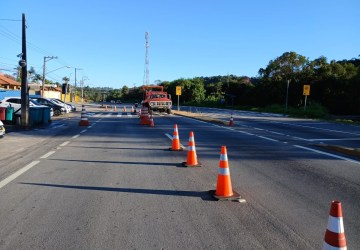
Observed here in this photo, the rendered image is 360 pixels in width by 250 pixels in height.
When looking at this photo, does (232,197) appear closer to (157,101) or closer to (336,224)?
(336,224)

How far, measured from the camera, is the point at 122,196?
6.66m

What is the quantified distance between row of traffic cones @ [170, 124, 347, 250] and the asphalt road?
245mm

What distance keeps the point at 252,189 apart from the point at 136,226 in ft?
9.10

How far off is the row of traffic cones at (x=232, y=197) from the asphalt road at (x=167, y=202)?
24cm

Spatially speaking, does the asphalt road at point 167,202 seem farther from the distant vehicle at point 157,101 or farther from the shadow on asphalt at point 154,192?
the distant vehicle at point 157,101

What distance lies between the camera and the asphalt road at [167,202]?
4711 millimetres

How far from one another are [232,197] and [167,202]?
105 centimetres

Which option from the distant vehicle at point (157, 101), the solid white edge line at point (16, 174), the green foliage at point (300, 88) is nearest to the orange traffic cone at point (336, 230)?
the solid white edge line at point (16, 174)

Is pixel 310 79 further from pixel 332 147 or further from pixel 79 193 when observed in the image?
pixel 79 193

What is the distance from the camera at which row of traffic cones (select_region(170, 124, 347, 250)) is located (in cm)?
331

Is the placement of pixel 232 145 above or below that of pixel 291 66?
below

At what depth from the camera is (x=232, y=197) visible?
646 centimetres

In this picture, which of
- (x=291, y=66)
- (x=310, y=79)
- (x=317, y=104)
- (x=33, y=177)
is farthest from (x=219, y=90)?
(x=33, y=177)

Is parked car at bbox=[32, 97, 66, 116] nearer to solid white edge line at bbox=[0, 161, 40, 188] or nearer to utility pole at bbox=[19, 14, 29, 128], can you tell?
utility pole at bbox=[19, 14, 29, 128]
